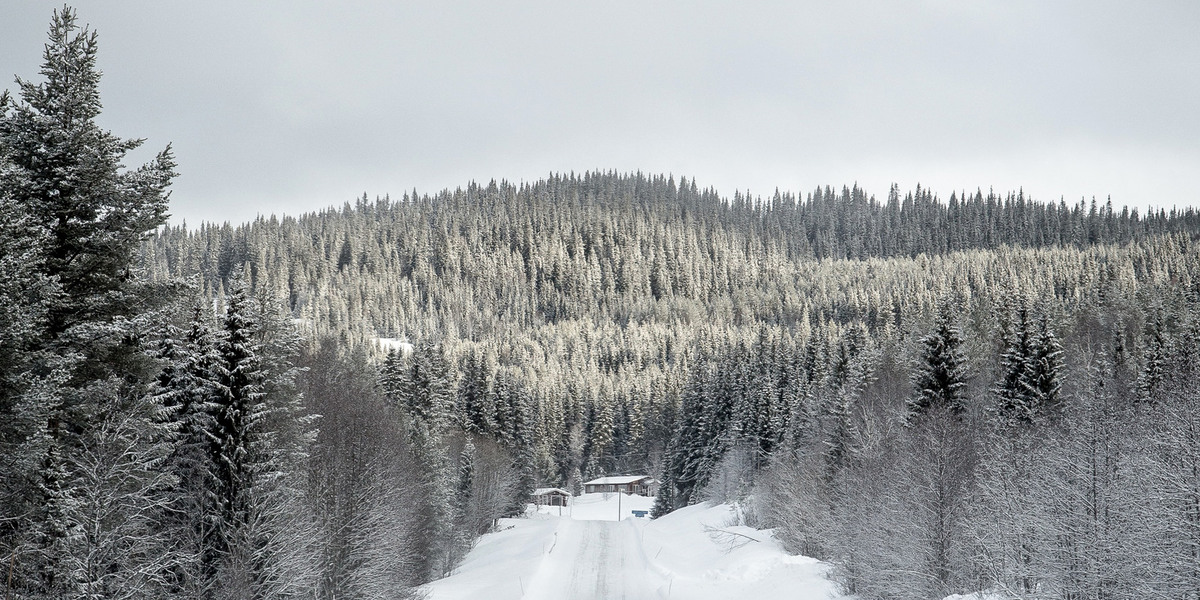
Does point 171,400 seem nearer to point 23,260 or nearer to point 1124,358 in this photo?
point 23,260

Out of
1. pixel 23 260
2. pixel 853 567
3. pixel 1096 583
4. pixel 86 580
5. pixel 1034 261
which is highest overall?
pixel 1034 261

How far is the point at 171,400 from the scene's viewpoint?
20.9 m

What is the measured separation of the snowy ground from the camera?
31.7m

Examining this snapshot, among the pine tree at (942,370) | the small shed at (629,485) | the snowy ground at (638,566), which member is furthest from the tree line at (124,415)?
the small shed at (629,485)

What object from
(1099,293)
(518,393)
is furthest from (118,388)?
(1099,293)

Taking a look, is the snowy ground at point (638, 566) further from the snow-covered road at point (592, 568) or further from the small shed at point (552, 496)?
the small shed at point (552, 496)

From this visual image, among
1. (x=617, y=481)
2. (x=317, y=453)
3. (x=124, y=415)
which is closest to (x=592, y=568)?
(x=317, y=453)

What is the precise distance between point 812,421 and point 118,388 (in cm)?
4262

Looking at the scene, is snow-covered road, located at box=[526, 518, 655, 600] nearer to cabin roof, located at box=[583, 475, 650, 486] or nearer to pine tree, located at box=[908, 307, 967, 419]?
pine tree, located at box=[908, 307, 967, 419]

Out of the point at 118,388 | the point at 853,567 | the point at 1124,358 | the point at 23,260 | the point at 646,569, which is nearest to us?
the point at 23,260

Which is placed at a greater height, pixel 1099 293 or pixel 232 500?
pixel 1099 293

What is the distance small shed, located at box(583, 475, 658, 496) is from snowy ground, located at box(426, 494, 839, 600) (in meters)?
48.9

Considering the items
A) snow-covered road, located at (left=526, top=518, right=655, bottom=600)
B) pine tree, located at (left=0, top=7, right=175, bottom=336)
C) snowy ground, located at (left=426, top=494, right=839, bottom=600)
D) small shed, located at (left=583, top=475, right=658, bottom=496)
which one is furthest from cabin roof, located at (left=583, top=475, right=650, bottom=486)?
pine tree, located at (left=0, top=7, right=175, bottom=336)

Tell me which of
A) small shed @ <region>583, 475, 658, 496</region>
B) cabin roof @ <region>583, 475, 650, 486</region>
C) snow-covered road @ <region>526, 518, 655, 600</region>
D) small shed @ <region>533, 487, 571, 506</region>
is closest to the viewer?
snow-covered road @ <region>526, 518, 655, 600</region>
